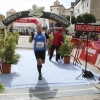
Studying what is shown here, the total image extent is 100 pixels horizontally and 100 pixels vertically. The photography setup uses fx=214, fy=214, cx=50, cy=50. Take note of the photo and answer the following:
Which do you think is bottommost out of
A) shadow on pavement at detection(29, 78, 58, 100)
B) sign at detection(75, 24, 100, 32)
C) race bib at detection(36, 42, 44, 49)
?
shadow on pavement at detection(29, 78, 58, 100)

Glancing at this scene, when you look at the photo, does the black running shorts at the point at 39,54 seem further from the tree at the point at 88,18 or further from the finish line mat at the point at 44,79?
the tree at the point at 88,18

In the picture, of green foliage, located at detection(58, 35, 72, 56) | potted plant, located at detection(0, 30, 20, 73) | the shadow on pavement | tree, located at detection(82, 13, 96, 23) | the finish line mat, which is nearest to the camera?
the shadow on pavement

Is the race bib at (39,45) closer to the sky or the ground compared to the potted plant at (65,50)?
closer to the sky

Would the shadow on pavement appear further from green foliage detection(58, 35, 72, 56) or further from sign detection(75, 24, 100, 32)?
green foliage detection(58, 35, 72, 56)

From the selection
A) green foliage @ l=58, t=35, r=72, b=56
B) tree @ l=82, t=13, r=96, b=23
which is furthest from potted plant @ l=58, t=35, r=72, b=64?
tree @ l=82, t=13, r=96, b=23

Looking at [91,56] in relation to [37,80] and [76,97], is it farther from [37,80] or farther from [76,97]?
[76,97]

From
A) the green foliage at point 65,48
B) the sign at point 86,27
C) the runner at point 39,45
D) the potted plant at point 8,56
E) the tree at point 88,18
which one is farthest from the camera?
the tree at point 88,18

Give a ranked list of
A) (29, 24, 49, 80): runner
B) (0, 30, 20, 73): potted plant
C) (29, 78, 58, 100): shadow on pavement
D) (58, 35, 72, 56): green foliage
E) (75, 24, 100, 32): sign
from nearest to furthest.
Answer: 1. (29, 78, 58, 100): shadow on pavement
2. (75, 24, 100, 32): sign
3. (29, 24, 49, 80): runner
4. (0, 30, 20, 73): potted plant
5. (58, 35, 72, 56): green foliage

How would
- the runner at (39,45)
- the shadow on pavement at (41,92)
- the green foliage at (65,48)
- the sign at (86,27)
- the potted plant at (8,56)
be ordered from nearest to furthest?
the shadow on pavement at (41,92) → the sign at (86,27) → the runner at (39,45) → the potted plant at (8,56) → the green foliage at (65,48)

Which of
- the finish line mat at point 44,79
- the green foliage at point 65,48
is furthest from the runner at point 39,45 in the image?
the green foliage at point 65,48

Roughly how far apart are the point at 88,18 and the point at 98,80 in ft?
119

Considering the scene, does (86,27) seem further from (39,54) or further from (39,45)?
(39,54)

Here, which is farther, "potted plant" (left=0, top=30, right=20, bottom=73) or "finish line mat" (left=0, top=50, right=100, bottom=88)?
"potted plant" (left=0, top=30, right=20, bottom=73)

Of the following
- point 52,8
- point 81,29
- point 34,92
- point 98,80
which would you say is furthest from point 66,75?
point 52,8
